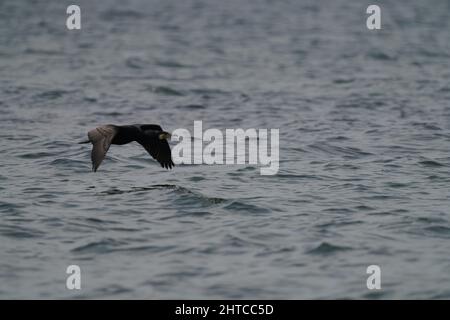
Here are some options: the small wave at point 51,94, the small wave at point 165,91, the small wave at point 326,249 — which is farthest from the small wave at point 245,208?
the small wave at point 165,91

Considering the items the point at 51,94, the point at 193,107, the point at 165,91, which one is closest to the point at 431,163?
the point at 193,107

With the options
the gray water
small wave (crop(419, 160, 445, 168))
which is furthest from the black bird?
small wave (crop(419, 160, 445, 168))

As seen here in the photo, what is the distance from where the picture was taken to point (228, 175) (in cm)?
1389

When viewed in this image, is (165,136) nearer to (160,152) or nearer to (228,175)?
(160,152)

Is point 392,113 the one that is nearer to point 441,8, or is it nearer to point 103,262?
point 103,262

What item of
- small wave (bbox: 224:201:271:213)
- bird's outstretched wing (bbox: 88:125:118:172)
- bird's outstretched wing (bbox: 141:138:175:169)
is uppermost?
bird's outstretched wing (bbox: 88:125:118:172)

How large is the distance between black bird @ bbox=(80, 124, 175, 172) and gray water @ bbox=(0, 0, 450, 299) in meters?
0.51

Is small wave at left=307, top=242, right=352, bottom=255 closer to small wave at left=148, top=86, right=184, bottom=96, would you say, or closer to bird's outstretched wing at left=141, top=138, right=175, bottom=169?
bird's outstretched wing at left=141, top=138, right=175, bottom=169

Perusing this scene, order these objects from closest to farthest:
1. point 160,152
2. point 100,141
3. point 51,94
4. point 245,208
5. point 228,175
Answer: point 245,208
point 100,141
point 160,152
point 228,175
point 51,94

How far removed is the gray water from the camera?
9.55 meters

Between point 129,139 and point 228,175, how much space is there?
201 centimetres

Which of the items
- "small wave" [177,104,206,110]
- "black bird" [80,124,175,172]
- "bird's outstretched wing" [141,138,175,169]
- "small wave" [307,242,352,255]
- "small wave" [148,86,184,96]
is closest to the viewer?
"small wave" [307,242,352,255]
